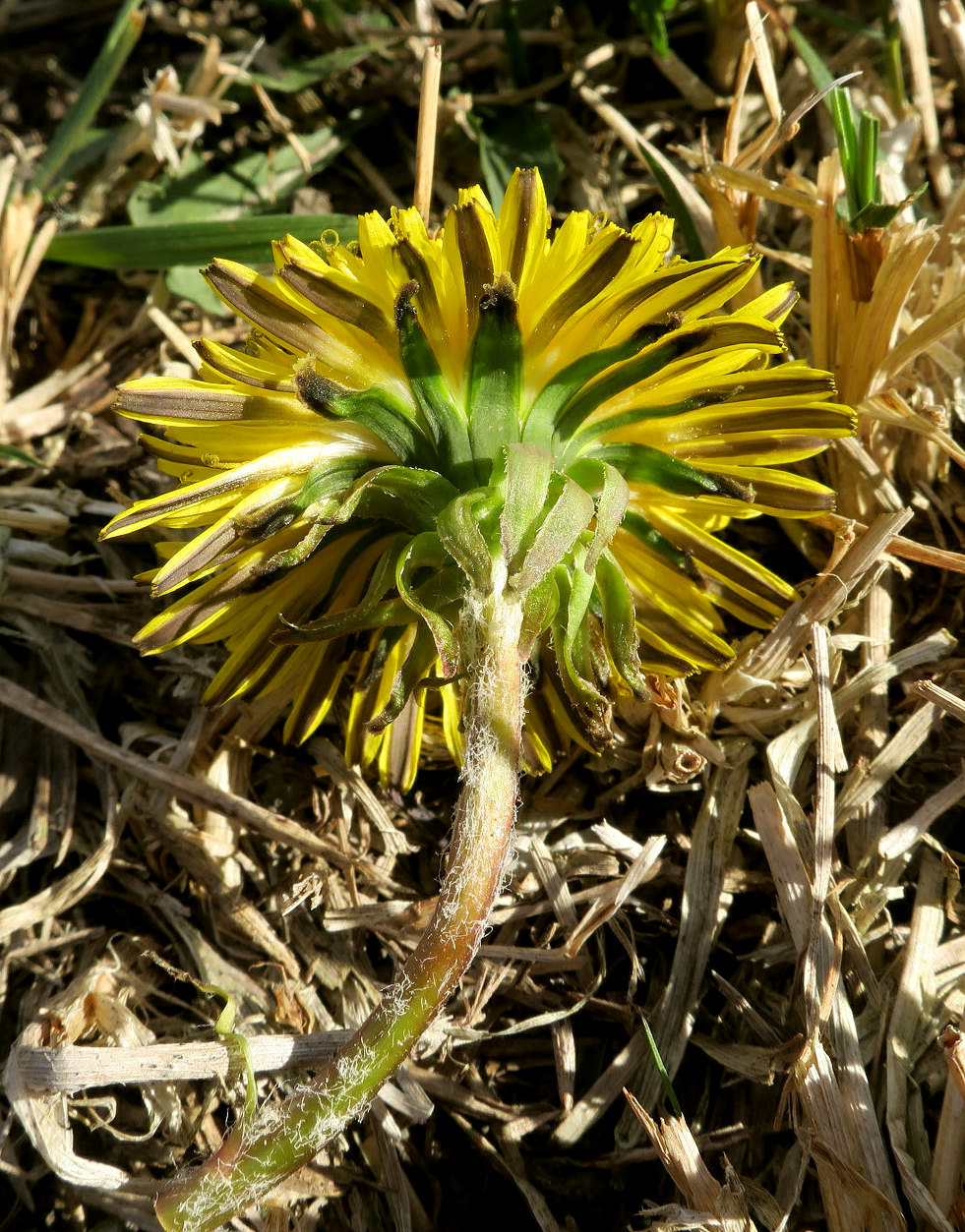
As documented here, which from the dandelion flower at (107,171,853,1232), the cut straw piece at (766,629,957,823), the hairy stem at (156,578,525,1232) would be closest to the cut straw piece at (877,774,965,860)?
the cut straw piece at (766,629,957,823)

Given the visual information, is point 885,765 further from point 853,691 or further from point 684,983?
point 684,983

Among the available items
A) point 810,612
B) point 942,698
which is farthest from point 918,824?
point 810,612

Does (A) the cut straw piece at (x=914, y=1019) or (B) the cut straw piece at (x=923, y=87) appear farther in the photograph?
(B) the cut straw piece at (x=923, y=87)

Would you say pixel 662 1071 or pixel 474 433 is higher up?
pixel 474 433

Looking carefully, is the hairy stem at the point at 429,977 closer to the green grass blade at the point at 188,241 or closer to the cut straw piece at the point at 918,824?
the cut straw piece at the point at 918,824

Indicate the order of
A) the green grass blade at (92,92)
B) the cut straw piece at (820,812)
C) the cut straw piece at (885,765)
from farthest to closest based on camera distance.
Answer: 1. the green grass blade at (92,92)
2. the cut straw piece at (885,765)
3. the cut straw piece at (820,812)

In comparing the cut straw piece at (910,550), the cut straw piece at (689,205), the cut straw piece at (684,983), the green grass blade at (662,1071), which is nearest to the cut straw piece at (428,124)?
the cut straw piece at (689,205)

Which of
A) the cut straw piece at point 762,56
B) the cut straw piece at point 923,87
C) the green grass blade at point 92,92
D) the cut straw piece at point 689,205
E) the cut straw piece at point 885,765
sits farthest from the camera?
the green grass blade at point 92,92
